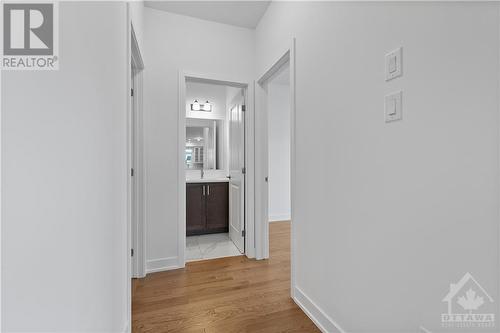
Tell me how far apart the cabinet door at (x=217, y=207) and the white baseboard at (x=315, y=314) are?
6.65 ft

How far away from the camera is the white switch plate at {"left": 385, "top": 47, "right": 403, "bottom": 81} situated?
105 centimetres

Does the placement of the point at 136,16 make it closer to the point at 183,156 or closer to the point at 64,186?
the point at 183,156

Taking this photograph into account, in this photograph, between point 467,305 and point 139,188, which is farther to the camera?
point 139,188

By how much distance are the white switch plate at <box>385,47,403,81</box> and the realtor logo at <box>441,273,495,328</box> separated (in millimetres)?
846

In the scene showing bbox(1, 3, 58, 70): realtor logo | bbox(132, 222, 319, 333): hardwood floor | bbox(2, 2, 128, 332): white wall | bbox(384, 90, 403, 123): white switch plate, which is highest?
bbox(1, 3, 58, 70): realtor logo

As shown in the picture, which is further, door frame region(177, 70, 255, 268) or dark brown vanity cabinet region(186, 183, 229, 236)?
dark brown vanity cabinet region(186, 183, 229, 236)

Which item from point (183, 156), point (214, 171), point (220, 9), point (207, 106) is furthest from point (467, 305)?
point (207, 106)

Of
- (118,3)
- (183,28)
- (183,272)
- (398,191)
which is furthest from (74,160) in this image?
(183,28)

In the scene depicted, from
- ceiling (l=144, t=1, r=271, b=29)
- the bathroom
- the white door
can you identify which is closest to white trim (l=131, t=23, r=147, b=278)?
the bathroom

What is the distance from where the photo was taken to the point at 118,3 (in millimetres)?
1386

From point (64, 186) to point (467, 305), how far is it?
4.88 feet

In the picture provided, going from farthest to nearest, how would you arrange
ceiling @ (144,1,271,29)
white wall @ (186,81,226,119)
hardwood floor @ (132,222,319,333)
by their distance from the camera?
white wall @ (186,81,226,119)
ceiling @ (144,1,271,29)
hardwood floor @ (132,222,319,333)

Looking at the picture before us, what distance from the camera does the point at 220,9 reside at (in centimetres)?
251

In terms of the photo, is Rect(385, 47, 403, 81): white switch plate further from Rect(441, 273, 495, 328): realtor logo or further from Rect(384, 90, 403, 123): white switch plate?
Rect(441, 273, 495, 328): realtor logo
